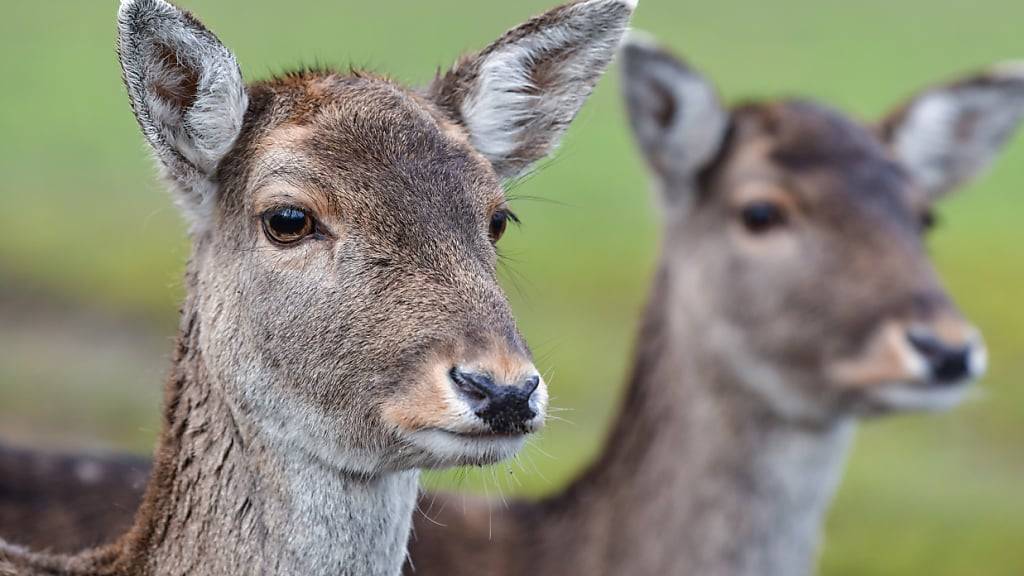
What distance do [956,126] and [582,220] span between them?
13.8m

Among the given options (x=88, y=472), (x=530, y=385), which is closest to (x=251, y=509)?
(x=530, y=385)

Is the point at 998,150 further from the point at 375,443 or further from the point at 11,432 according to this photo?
the point at 11,432

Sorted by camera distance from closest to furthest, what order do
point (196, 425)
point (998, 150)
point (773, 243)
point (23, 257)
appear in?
point (196, 425), point (773, 243), point (998, 150), point (23, 257)

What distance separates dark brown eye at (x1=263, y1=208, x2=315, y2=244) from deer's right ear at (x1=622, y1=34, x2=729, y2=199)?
386 cm

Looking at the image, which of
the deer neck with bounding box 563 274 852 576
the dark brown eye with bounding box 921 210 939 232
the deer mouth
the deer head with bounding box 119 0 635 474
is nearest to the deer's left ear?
the dark brown eye with bounding box 921 210 939 232

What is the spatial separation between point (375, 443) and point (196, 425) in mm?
624

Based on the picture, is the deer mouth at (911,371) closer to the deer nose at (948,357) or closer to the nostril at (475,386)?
the deer nose at (948,357)

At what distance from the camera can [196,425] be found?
4473mm

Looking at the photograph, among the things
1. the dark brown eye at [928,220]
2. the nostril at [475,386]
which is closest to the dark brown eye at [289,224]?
the nostril at [475,386]

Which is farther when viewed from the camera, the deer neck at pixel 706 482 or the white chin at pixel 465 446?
the deer neck at pixel 706 482

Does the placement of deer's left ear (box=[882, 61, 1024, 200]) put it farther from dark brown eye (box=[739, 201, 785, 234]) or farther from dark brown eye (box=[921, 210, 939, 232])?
dark brown eye (box=[739, 201, 785, 234])

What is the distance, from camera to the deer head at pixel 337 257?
13.4 ft

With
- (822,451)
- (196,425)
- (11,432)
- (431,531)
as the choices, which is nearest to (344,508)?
(196,425)

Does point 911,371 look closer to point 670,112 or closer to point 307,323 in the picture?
point 670,112
